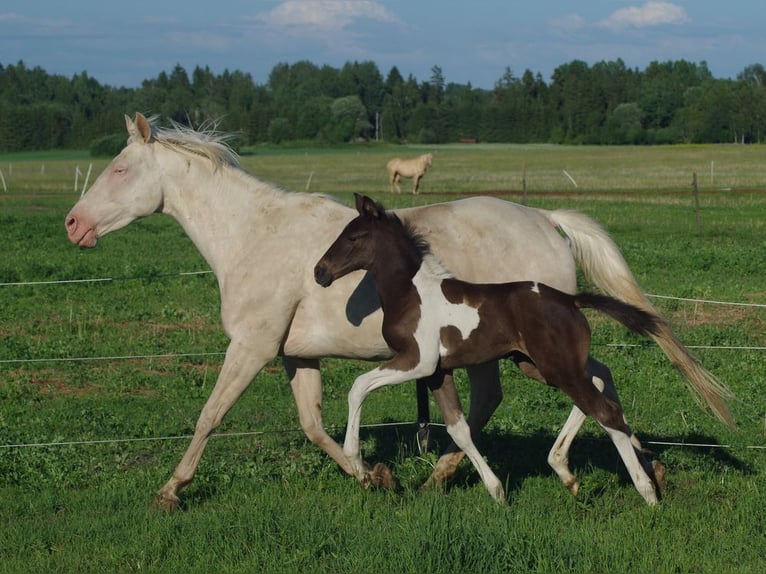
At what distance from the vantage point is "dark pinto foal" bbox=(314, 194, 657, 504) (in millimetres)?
5922

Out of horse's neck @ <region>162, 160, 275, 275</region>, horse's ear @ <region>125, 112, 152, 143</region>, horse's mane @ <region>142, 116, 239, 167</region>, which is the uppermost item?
horse's ear @ <region>125, 112, 152, 143</region>

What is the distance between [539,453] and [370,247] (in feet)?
7.93

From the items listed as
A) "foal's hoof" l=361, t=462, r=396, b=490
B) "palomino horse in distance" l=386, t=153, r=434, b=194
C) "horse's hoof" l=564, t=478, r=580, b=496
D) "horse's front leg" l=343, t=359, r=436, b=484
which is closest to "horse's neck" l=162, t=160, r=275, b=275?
"horse's front leg" l=343, t=359, r=436, b=484

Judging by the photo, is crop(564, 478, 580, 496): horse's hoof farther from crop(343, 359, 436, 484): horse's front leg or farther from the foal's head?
the foal's head

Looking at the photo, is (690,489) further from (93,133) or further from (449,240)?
(93,133)

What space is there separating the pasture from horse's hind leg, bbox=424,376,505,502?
133 mm

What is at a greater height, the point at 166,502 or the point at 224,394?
the point at 224,394

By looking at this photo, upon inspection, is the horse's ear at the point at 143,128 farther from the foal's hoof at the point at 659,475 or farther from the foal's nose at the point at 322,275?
the foal's hoof at the point at 659,475

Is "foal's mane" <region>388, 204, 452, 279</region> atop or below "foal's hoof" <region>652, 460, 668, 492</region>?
atop

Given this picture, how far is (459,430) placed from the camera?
6.31 metres

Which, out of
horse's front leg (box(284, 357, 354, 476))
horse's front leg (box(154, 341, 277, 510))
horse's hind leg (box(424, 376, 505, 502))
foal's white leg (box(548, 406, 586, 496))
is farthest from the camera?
horse's front leg (box(284, 357, 354, 476))

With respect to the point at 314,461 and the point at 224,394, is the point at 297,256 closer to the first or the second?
the point at 224,394

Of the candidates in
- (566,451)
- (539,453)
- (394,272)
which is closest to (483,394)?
(539,453)

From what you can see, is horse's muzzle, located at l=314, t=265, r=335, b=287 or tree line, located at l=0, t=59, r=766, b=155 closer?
horse's muzzle, located at l=314, t=265, r=335, b=287
